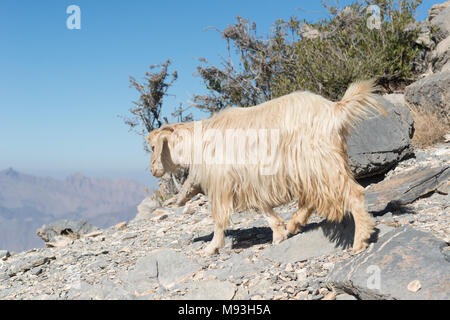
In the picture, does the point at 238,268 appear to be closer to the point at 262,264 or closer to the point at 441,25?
the point at 262,264

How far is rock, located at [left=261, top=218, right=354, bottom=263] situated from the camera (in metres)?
4.37

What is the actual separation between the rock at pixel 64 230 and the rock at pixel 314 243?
6.59 meters

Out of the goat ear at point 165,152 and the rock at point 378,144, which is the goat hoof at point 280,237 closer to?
the goat ear at point 165,152

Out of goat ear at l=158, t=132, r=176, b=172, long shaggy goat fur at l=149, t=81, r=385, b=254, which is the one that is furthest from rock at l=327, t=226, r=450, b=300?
goat ear at l=158, t=132, r=176, b=172

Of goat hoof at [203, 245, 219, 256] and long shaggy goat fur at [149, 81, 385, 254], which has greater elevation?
long shaggy goat fur at [149, 81, 385, 254]

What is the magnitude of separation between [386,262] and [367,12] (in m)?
11.1

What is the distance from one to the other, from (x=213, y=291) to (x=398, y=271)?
5.45 feet

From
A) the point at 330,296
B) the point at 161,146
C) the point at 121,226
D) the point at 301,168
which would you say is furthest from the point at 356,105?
the point at 121,226

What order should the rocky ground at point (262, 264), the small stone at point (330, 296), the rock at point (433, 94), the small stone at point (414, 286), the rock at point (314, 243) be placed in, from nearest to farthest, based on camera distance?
the small stone at point (414, 286)
the rocky ground at point (262, 264)
the small stone at point (330, 296)
the rock at point (314, 243)
the rock at point (433, 94)

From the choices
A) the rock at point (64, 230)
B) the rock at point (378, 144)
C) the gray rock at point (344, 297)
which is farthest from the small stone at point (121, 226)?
the gray rock at point (344, 297)

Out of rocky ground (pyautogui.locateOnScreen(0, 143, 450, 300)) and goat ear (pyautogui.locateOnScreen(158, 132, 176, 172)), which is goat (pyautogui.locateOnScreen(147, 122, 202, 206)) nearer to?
goat ear (pyautogui.locateOnScreen(158, 132, 176, 172))

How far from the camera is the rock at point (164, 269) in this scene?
14.6 ft

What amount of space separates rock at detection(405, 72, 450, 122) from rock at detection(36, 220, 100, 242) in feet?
27.6

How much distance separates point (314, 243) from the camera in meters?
4.53
